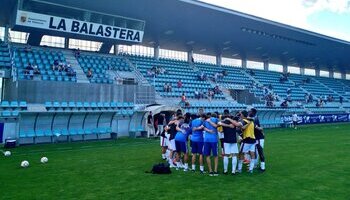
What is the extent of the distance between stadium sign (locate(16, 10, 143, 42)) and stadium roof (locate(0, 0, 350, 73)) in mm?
1523

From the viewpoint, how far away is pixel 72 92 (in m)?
23.8

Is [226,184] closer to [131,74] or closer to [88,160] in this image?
[88,160]

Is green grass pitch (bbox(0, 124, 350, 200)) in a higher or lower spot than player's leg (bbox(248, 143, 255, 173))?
lower

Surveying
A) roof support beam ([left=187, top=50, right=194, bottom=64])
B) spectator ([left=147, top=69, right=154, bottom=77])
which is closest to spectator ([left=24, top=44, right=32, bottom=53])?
spectator ([left=147, top=69, right=154, bottom=77])

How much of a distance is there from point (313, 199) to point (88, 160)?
944 centimetres

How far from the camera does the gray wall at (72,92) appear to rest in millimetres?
22094

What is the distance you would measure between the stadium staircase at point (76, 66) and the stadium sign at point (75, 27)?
294cm

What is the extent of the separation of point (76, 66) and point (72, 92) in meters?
7.56

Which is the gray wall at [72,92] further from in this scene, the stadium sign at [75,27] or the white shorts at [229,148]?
the white shorts at [229,148]

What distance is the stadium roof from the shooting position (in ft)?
102

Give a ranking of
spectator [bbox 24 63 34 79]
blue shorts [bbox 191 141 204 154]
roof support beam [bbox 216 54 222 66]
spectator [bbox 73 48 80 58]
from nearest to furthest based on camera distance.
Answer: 1. blue shorts [bbox 191 141 204 154]
2. spectator [bbox 24 63 34 79]
3. spectator [bbox 73 48 80 58]
4. roof support beam [bbox 216 54 222 66]

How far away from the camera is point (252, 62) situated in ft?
184

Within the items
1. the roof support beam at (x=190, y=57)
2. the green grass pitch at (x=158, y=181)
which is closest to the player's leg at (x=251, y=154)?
the green grass pitch at (x=158, y=181)

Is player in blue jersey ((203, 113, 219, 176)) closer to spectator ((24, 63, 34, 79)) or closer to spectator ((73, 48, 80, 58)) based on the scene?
spectator ((24, 63, 34, 79))
